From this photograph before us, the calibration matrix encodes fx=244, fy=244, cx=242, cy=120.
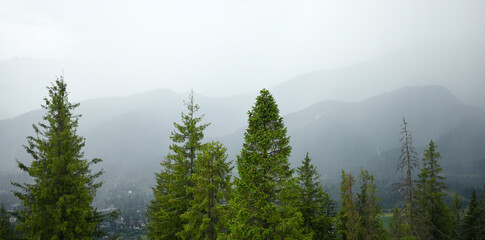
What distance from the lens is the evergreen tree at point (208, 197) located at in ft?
47.6

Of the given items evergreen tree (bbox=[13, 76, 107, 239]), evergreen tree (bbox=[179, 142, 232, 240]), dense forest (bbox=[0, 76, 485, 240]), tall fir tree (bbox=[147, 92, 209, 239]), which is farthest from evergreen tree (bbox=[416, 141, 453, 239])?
evergreen tree (bbox=[13, 76, 107, 239])

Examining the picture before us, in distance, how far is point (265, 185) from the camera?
1283cm

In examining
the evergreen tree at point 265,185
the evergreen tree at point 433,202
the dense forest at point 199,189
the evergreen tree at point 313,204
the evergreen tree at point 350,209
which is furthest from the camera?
the evergreen tree at point 433,202

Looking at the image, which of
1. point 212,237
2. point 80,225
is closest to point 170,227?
point 212,237

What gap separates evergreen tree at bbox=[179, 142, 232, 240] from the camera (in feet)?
47.6

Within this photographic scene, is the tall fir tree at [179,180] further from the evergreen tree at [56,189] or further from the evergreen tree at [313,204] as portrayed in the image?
the evergreen tree at [313,204]

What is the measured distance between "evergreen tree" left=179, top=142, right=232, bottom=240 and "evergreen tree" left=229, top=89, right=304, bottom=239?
1.96 meters

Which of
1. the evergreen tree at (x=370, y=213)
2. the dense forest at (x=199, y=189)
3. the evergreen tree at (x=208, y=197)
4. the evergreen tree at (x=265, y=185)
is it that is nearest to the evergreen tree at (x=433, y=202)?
the evergreen tree at (x=370, y=213)

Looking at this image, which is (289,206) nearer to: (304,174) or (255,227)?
(255,227)

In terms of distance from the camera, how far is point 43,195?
13.0 metres

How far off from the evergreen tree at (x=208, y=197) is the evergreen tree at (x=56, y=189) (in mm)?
5742

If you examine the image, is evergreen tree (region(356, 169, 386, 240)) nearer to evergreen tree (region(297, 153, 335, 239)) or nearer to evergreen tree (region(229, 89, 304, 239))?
evergreen tree (region(297, 153, 335, 239))

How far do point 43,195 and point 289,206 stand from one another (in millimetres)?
13052

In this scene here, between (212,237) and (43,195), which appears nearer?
(43,195)
